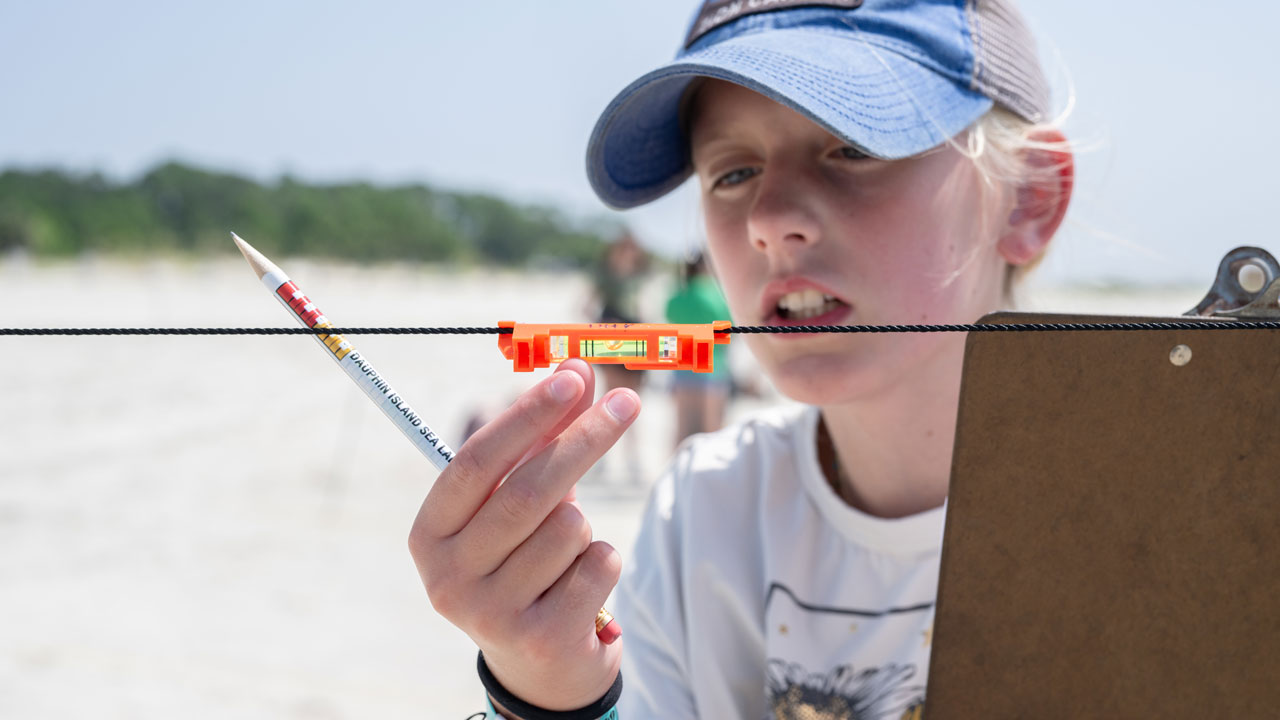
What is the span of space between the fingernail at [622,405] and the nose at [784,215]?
0.43m

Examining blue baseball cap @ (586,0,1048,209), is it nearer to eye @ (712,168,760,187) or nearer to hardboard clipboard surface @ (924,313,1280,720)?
eye @ (712,168,760,187)

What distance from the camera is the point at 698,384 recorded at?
5500mm

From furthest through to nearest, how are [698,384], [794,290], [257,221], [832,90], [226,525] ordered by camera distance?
[257,221] < [698,384] < [226,525] < [794,290] < [832,90]

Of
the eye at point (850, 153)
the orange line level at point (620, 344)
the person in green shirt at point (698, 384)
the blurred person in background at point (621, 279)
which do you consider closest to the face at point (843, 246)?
the eye at point (850, 153)

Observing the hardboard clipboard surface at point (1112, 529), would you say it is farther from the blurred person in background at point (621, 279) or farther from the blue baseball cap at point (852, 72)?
the blurred person in background at point (621, 279)

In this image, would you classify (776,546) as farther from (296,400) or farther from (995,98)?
(296,400)

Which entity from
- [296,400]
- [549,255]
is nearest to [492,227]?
[549,255]

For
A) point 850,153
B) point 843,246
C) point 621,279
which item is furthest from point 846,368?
point 621,279

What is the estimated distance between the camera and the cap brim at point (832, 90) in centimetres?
105

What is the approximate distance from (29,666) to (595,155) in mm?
3128

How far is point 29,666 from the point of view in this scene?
10.4 ft

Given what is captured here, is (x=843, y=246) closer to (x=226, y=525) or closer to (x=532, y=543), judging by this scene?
(x=532, y=543)

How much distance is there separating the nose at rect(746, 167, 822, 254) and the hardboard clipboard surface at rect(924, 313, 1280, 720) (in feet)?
1.19

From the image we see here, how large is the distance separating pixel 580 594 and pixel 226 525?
4940mm
